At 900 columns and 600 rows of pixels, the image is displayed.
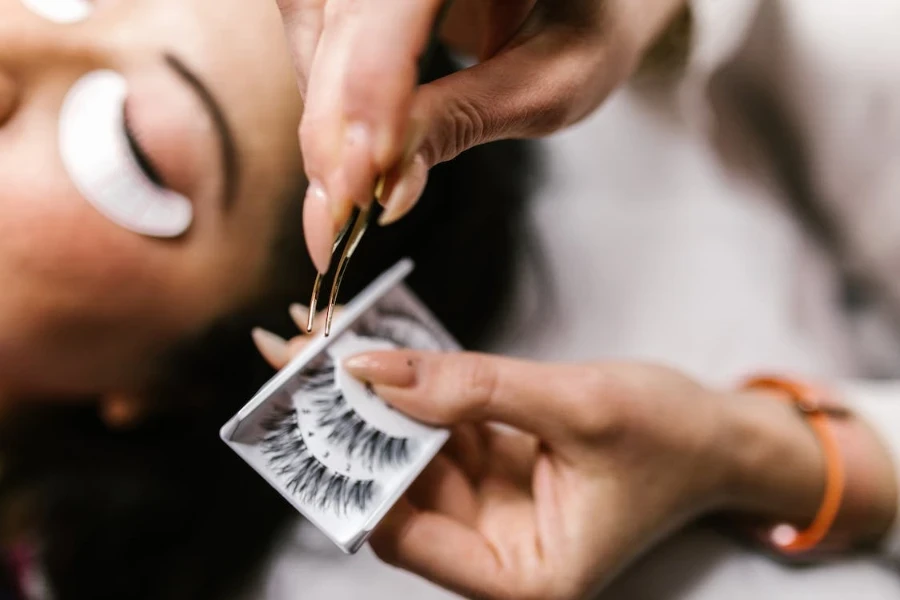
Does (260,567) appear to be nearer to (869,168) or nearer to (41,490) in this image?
(41,490)

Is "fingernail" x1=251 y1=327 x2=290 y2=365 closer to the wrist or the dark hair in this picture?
the dark hair

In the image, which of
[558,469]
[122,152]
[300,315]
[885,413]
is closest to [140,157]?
[122,152]

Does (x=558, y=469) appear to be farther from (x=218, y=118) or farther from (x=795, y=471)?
(x=218, y=118)

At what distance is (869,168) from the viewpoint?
65 cm

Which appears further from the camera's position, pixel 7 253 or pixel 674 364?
pixel 674 364

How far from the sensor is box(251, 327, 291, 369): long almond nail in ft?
1.59

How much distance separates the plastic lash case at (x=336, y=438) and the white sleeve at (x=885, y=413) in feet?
1.27

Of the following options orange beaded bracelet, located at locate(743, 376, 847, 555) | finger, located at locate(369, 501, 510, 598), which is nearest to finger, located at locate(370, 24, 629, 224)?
finger, located at locate(369, 501, 510, 598)

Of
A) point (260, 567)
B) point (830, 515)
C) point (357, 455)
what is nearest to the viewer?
point (357, 455)

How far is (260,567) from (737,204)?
0.61m

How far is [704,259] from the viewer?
2.37 ft

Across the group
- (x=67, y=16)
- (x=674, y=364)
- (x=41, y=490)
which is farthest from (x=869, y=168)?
(x=41, y=490)

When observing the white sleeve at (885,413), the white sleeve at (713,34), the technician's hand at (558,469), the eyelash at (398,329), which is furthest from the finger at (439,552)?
the white sleeve at (713,34)

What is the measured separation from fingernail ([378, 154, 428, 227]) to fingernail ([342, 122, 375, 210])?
2cm
